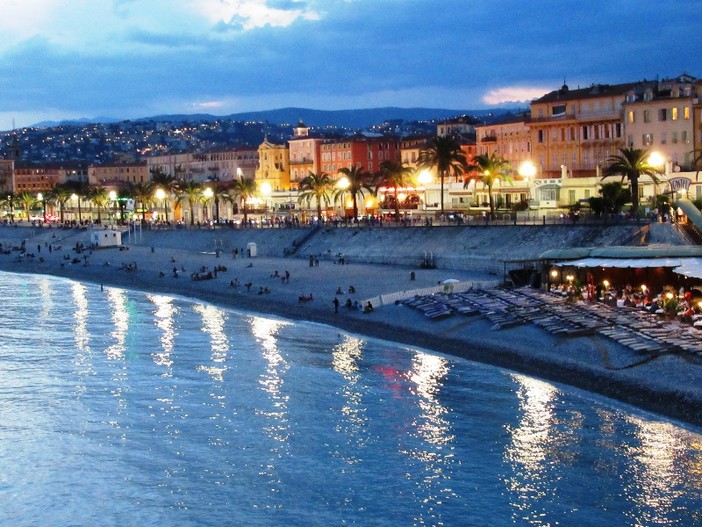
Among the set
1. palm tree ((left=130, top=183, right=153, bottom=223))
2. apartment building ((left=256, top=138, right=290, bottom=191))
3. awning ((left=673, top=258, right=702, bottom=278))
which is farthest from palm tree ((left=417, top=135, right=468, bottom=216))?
apartment building ((left=256, top=138, right=290, bottom=191))

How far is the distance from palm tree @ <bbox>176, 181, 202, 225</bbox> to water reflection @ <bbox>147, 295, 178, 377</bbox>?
44.8 meters

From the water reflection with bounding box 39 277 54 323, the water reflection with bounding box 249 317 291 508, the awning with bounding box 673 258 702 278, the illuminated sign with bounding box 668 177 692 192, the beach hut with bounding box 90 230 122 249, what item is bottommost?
the water reflection with bounding box 249 317 291 508

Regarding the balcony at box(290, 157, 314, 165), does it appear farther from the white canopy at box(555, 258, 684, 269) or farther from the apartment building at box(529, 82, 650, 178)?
the white canopy at box(555, 258, 684, 269)

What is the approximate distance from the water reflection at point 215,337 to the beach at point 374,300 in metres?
1.75

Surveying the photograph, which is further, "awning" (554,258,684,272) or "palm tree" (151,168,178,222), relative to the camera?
"palm tree" (151,168,178,222)

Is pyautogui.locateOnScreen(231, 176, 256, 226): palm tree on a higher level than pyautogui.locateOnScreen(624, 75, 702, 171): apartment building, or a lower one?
lower

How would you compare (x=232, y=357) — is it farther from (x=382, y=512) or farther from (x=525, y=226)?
(x=525, y=226)

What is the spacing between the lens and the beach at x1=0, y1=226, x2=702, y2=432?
2989cm

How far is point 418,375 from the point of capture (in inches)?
1334

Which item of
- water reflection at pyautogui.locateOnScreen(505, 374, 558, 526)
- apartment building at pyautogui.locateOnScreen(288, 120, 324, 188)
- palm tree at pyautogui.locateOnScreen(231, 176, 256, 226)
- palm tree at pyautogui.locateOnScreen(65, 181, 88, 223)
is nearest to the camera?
water reflection at pyautogui.locateOnScreen(505, 374, 558, 526)

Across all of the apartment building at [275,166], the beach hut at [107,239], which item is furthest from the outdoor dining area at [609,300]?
the apartment building at [275,166]

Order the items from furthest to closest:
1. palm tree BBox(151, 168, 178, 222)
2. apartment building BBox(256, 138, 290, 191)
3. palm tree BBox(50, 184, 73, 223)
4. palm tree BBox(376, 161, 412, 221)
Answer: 1. palm tree BBox(50, 184, 73, 223)
2. apartment building BBox(256, 138, 290, 191)
3. palm tree BBox(151, 168, 178, 222)
4. palm tree BBox(376, 161, 412, 221)

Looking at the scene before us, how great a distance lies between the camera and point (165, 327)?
47469mm

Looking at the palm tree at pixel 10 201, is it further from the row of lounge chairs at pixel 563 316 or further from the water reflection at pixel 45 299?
the row of lounge chairs at pixel 563 316
